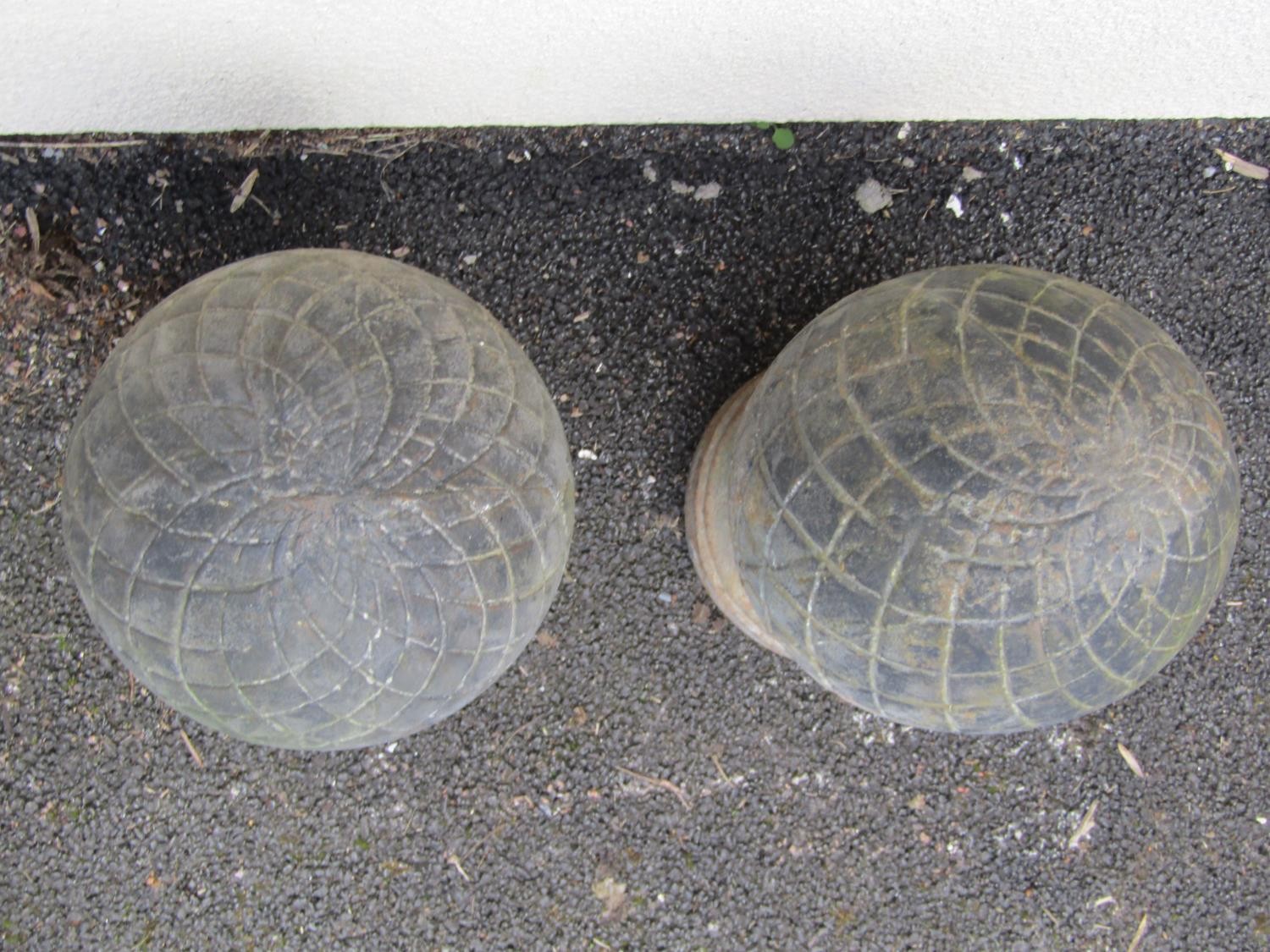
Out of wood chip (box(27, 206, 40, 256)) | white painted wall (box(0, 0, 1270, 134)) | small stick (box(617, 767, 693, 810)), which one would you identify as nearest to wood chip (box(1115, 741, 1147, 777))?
small stick (box(617, 767, 693, 810))

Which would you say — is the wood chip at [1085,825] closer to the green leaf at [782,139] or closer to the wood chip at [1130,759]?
the wood chip at [1130,759]

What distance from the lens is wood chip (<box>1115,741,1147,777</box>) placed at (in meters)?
2.50

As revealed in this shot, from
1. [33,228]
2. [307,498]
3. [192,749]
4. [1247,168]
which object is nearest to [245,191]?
[33,228]

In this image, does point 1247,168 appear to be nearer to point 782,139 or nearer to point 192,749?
point 782,139

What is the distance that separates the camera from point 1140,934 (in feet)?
8.21

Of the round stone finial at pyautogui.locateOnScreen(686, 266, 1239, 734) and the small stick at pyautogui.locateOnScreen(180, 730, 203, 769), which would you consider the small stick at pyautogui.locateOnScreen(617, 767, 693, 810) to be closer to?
the round stone finial at pyautogui.locateOnScreen(686, 266, 1239, 734)

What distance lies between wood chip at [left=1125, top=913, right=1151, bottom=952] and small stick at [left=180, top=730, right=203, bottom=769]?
2223mm

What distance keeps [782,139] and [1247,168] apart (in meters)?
1.13

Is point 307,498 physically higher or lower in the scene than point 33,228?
higher

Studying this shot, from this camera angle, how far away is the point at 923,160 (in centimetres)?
244

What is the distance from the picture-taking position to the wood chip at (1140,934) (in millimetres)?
2500

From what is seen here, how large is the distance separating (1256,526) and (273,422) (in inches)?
87.8

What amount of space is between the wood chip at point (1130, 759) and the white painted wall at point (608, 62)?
150 cm

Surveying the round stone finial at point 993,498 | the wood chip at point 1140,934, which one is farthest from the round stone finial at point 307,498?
the wood chip at point 1140,934
